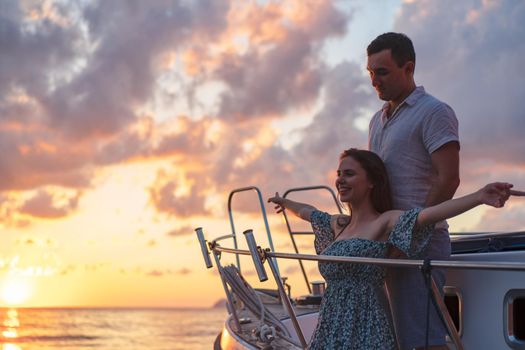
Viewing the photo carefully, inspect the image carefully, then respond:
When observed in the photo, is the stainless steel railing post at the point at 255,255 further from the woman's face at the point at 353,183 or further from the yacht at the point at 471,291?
the woman's face at the point at 353,183

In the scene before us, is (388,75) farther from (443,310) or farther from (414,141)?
(443,310)

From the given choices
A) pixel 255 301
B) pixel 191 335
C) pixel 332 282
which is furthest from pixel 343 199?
pixel 191 335

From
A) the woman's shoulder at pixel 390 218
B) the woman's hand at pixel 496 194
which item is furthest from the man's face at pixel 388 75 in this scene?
the woman's hand at pixel 496 194

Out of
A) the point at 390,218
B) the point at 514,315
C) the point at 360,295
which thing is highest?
the point at 390,218

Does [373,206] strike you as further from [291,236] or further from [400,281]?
[291,236]

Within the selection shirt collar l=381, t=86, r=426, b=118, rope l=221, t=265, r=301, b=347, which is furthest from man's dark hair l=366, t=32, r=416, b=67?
rope l=221, t=265, r=301, b=347

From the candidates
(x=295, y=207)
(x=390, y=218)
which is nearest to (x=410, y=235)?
(x=390, y=218)

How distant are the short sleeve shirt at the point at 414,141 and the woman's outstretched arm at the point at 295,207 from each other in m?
0.62

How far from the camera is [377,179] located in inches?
141

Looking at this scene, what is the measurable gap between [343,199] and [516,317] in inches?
37.3

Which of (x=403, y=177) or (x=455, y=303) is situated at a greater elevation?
(x=403, y=177)

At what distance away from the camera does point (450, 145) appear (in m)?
3.43

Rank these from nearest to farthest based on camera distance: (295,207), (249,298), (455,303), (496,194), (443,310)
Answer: (496,194) < (443,310) < (455,303) < (295,207) < (249,298)

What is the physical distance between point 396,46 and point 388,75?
138 mm
